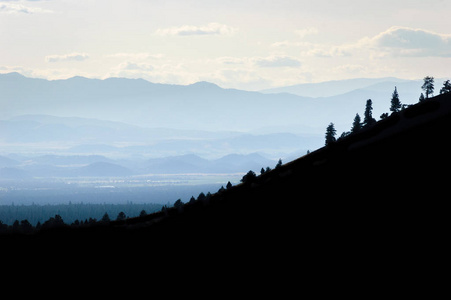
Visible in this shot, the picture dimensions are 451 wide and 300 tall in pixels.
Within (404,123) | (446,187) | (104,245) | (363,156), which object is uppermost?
(404,123)

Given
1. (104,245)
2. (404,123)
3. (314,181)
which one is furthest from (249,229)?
(404,123)

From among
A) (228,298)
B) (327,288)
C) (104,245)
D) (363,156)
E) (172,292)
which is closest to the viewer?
(327,288)

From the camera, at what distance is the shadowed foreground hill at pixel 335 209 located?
67.1 meters

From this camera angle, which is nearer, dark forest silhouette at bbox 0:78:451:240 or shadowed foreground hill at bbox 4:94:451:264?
shadowed foreground hill at bbox 4:94:451:264

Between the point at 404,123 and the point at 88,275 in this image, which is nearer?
the point at 88,275

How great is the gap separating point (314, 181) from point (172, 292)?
2703 cm

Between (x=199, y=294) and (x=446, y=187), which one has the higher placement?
(x=446, y=187)

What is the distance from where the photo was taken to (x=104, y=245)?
272 feet

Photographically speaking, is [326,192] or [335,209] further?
[326,192]

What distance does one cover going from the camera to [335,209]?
7488 cm

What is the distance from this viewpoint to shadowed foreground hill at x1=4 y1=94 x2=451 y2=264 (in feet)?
220

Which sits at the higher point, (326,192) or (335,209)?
(326,192)

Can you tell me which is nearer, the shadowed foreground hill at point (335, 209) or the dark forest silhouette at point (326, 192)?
the shadowed foreground hill at point (335, 209)

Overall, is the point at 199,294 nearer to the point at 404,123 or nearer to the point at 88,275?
the point at 88,275
